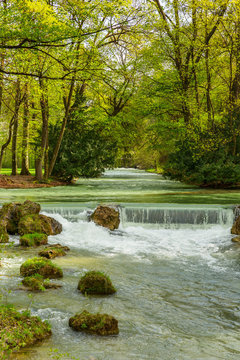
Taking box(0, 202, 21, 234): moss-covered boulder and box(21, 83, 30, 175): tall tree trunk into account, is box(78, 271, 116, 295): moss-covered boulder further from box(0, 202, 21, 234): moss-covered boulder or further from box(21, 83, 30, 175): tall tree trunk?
box(21, 83, 30, 175): tall tree trunk

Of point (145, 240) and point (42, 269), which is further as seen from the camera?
point (145, 240)

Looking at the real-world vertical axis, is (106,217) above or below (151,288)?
above

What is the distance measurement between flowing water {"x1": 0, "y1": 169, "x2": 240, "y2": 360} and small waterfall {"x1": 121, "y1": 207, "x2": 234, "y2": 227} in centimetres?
4

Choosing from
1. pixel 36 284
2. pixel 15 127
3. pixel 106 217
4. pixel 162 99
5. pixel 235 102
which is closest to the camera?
pixel 36 284

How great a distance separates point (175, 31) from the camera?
25.2m

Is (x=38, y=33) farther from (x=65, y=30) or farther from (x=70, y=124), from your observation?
(x=70, y=124)

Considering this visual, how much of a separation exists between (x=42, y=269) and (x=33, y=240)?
10.2 feet

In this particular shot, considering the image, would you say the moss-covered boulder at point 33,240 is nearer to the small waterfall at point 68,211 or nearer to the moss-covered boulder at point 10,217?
the moss-covered boulder at point 10,217

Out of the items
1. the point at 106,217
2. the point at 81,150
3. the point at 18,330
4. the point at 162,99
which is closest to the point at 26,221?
the point at 106,217

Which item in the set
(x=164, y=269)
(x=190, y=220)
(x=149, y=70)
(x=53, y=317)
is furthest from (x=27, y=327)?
(x=149, y=70)

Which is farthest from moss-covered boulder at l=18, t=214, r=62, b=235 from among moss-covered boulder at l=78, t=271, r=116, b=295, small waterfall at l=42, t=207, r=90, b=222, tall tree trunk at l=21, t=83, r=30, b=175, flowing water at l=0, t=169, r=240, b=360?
tall tree trunk at l=21, t=83, r=30, b=175

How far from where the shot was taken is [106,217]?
45.0 feet

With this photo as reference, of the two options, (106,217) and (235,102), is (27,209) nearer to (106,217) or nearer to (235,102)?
(106,217)

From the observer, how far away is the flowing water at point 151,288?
16.1 ft
